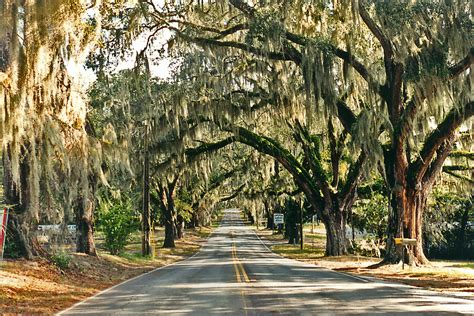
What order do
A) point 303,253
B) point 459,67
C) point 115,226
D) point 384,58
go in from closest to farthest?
point 459,67 → point 384,58 → point 115,226 → point 303,253

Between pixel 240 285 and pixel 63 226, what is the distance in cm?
505

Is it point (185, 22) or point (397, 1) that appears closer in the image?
point (397, 1)

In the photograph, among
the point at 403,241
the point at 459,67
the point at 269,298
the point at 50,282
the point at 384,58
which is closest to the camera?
the point at 269,298

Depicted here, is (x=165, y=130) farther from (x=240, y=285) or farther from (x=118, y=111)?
(x=240, y=285)

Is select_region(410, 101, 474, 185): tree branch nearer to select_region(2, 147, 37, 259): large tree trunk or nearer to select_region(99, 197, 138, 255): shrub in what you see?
select_region(2, 147, 37, 259): large tree trunk

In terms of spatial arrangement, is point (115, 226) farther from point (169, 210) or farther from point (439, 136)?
point (439, 136)

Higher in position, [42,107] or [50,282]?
[42,107]

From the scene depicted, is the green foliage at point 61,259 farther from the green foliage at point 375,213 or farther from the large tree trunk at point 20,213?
the green foliage at point 375,213

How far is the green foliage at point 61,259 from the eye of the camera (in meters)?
14.7

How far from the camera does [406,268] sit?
17922mm

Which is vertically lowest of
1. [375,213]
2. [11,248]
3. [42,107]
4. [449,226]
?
[449,226]

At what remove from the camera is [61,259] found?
1491 centimetres

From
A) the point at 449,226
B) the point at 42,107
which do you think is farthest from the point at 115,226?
the point at 449,226

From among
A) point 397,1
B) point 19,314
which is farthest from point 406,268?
point 19,314
